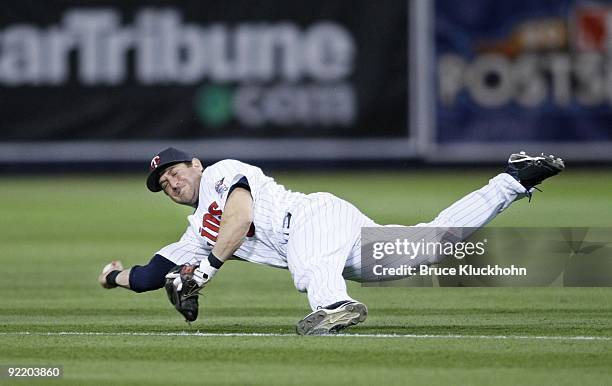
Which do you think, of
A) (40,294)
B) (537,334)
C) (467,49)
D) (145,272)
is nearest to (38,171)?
(467,49)

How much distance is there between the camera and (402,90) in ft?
66.3

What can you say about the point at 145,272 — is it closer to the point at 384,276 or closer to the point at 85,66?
the point at 384,276

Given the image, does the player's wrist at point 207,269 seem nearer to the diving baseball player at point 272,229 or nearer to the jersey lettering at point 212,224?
the diving baseball player at point 272,229

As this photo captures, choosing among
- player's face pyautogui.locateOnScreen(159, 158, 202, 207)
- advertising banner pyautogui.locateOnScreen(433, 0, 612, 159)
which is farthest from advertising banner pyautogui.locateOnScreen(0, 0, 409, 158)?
player's face pyautogui.locateOnScreen(159, 158, 202, 207)

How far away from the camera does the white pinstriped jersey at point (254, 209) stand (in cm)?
743

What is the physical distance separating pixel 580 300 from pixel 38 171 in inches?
534

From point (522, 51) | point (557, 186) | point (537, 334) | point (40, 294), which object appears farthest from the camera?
point (522, 51)

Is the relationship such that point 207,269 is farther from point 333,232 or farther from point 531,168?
point 531,168

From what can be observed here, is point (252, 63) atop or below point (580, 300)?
atop

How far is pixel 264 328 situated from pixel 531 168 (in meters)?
1.76

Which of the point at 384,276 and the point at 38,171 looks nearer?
the point at 384,276

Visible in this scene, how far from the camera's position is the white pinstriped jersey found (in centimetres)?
743

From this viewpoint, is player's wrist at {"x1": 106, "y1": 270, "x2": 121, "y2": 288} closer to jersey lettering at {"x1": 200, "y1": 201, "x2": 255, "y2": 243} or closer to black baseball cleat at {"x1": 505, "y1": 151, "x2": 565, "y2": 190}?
jersey lettering at {"x1": 200, "y1": 201, "x2": 255, "y2": 243}

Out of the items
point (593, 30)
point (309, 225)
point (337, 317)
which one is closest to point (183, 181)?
point (309, 225)
